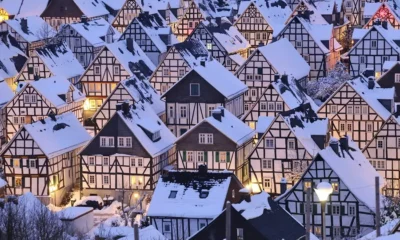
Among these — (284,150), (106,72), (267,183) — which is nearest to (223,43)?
(106,72)

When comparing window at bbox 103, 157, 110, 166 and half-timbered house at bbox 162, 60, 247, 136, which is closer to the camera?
window at bbox 103, 157, 110, 166

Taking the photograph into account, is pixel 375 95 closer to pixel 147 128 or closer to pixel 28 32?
pixel 147 128

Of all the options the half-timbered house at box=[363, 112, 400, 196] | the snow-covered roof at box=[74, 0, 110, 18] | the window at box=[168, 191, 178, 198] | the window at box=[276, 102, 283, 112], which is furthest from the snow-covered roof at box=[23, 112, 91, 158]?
the snow-covered roof at box=[74, 0, 110, 18]

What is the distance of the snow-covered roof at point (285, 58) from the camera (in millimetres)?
100500

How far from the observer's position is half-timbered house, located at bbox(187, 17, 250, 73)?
10806cm

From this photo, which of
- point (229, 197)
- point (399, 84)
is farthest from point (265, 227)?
point (399, 84)

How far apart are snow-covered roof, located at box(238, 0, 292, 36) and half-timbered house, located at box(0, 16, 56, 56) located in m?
18.1

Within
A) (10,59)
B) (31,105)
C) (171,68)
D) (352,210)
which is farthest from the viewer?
(10,59)

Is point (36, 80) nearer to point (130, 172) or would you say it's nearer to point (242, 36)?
point (130, 172)

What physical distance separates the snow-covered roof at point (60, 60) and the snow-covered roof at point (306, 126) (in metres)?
26.5

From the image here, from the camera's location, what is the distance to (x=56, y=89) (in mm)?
92375

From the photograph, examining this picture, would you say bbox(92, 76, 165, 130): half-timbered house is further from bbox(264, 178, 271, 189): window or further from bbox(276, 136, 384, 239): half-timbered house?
bbox(276, 136, 384, 239): half-timbered house

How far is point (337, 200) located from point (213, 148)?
499 inches

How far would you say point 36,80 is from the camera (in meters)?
92.8
